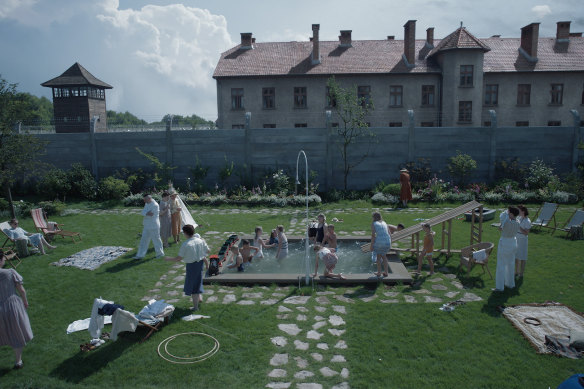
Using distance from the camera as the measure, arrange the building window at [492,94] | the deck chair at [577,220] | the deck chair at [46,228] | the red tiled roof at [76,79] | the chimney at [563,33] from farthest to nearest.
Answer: the red tiled roof at [76,79]
the chimney at [563,33]
the building window at [492,94]
the deck chair at [46,228]
the deck chair at [577,220]

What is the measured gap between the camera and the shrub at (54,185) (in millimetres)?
19688

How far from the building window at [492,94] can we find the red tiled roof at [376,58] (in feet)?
3.98

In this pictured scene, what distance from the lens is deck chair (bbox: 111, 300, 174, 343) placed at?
6684 mm

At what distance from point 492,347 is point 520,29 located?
3275 cm

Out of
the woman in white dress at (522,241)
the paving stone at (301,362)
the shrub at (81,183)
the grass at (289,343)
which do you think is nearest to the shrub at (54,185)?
the shrub at (81,183)

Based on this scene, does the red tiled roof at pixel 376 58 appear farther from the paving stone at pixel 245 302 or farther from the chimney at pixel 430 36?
the paving stone at pixel 245 302

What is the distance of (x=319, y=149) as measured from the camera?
68.0 ft

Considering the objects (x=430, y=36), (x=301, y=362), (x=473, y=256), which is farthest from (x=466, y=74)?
(x=301, y=362)

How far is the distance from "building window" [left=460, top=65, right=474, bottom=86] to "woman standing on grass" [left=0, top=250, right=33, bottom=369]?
29.2m

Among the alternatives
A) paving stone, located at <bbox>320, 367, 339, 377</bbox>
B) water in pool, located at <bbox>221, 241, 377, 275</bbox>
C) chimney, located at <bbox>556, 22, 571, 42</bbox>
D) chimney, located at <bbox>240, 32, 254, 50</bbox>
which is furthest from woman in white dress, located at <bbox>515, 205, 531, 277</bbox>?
chimney, located at <bbox>556, 22, 571, 42</bbox>

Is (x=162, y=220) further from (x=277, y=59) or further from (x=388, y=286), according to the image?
(x=277, y=59)

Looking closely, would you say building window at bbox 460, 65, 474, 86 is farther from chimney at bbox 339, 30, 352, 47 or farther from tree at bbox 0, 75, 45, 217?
tree at bbox 0, 75, 45, 217

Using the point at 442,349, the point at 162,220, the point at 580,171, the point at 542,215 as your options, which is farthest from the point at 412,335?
the point at 580,171

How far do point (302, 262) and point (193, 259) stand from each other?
13.3 ft
